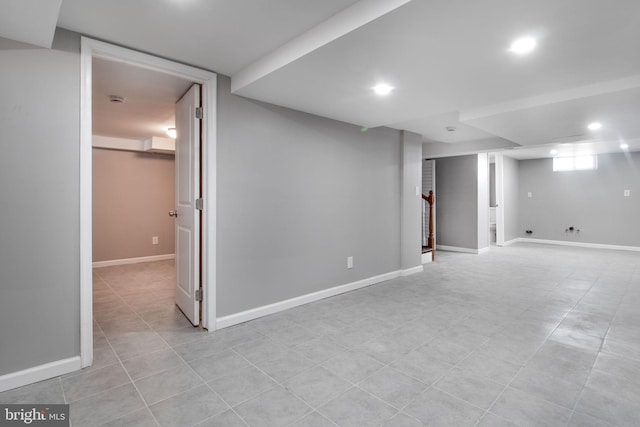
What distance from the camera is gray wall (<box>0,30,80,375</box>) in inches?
A: 74.7

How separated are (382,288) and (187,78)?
122 inches

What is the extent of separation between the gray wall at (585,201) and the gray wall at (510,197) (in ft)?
0.54

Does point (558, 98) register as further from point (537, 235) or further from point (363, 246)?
point (537, 235)

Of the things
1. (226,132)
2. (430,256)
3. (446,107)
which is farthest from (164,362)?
(430,256)

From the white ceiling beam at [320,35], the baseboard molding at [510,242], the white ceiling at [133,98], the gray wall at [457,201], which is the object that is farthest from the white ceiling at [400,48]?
the baseboard molding at [510,242]

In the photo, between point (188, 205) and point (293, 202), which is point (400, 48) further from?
point (188, 205)

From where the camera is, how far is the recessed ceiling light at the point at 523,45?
74.6 inches

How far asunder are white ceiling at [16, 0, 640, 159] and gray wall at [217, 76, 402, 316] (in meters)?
0.33

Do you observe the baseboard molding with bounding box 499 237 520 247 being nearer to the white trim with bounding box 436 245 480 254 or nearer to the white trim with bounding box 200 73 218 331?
the white trim with bounding box 436 245 480 254

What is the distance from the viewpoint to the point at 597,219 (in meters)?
7.69

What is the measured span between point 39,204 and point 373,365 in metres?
2.33

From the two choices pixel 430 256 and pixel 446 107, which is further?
pixel 430 256

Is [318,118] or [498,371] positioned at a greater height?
[318,118]

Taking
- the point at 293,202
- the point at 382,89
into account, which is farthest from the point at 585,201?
the point at 293,202
